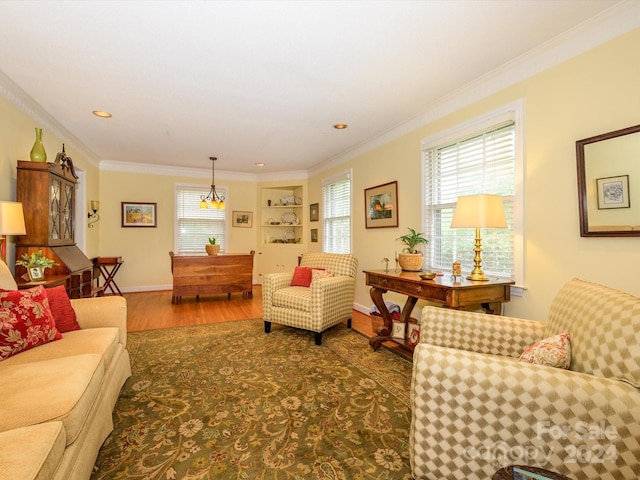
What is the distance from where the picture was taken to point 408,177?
3.66 metres

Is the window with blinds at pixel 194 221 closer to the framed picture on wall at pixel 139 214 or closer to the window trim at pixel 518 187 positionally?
the framed picture on wall at pixel 139 214

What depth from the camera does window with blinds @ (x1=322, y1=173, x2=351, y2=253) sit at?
5.03m

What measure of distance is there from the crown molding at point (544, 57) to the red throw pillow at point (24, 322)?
3.52 metres

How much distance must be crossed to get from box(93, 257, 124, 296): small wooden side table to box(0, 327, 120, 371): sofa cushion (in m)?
3.51

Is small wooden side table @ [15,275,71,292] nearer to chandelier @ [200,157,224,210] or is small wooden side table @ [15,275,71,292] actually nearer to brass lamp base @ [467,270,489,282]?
chandelier @ [200,157,224,210]

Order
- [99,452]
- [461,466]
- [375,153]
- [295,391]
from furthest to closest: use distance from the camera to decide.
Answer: [375,153]
[295,391]
[99,452]
[461,466]

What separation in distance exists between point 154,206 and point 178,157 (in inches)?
51.7

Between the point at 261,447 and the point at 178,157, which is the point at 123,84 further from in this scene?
the point at 261,447

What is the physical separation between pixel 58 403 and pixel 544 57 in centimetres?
342

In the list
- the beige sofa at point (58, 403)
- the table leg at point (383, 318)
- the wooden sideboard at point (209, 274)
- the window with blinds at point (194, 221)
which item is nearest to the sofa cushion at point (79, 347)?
the beige sofa at point (58, 403)

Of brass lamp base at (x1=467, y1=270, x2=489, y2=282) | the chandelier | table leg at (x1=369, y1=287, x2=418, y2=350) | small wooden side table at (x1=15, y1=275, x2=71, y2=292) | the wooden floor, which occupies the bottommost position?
the wooden floor

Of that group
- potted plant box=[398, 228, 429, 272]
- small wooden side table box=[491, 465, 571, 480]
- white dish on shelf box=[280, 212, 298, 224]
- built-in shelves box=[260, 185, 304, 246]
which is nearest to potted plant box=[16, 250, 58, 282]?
potted plant box=[398, 228, 429, 272]

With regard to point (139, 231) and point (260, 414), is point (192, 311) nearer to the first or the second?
point (139, 231)

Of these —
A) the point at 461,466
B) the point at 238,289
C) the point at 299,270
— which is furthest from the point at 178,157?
the point at 461,466
